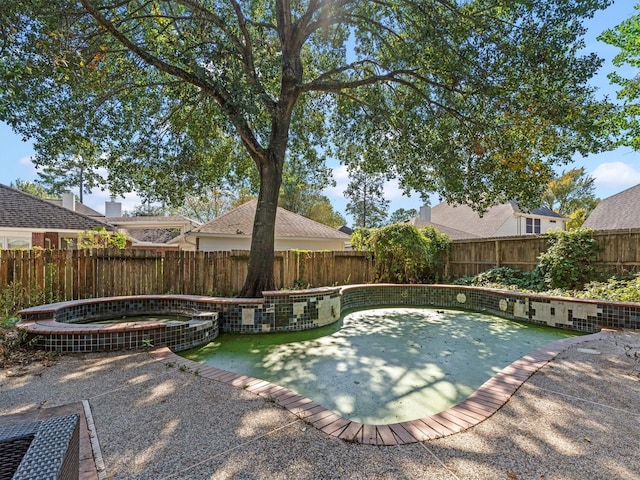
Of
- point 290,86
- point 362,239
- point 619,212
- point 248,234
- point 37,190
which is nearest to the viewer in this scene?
point 290,86

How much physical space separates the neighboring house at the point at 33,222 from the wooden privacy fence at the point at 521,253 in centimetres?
1314

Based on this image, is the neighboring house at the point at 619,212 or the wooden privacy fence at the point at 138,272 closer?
the wooden privacy fence at the point at 138,272

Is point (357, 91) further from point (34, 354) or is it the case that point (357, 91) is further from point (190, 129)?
point (34, 354)

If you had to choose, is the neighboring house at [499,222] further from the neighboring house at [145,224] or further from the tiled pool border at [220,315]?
the tiled pool border at [220,315]

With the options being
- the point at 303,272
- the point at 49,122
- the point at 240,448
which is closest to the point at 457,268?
the point at 303,272

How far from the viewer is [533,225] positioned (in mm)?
22031

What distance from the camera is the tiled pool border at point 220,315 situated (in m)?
4.19

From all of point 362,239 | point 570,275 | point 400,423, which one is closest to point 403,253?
point 362,239

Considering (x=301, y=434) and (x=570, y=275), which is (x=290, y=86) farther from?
(x=570, y=275)

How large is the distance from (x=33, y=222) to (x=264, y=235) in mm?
9322

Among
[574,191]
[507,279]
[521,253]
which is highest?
[574,191]

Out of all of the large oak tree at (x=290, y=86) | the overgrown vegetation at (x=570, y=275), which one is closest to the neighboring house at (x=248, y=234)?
the large oak tree at (x=290, y=86)

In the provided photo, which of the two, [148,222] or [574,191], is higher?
[574,191]

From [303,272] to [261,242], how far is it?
116 inches
